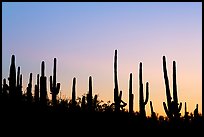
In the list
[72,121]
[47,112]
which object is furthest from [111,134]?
[47,112]

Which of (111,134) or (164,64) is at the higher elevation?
(164,64)

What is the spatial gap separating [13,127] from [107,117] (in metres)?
5.67

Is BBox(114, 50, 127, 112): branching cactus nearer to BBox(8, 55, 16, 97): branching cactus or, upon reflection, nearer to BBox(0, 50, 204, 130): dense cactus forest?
BBox(0, 50, 204, 130): dense cactus forest

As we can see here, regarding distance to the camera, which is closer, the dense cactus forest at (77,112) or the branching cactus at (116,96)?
the dense cactus forest at (77,112)

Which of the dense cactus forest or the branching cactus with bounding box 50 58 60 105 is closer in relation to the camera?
the dense cactus forest

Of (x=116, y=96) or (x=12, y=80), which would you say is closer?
(x=12, y=80)

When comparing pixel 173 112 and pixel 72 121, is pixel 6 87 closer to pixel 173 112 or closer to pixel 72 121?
pixel 72 121

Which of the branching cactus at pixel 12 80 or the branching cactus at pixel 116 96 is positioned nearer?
the branching cactus at pixel 12 80

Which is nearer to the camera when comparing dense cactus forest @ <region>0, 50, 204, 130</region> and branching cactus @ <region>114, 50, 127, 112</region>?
dense cactus forest @ <region>0, 50, 204, 130</region>

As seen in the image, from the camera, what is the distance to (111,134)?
1380 centimetres

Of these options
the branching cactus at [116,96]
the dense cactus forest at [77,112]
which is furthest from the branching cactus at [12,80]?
the branching cactus at [116,96]

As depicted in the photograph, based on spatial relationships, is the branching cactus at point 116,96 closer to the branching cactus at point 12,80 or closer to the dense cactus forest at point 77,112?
the dense cactus forest at point 77,112

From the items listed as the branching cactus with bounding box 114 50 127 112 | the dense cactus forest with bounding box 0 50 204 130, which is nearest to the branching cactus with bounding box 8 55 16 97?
the dense cactus forest with bounding box 0 50 204 130

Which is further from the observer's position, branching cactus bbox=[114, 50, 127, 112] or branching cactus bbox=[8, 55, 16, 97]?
branching cactus bbox=[114, 50, 127, 112]
